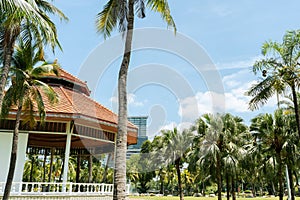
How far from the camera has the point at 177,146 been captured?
3192 cm

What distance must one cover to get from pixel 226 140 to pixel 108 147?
1075cm

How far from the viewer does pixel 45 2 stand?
39.7ft

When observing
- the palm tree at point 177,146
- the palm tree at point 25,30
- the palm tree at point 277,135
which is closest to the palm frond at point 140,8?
the palm tree at point 25,30

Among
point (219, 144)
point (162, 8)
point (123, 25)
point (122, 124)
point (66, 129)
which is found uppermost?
point (162, 8)

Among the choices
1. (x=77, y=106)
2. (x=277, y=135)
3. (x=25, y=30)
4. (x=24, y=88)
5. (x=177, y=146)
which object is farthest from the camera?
(x=177, y=146)

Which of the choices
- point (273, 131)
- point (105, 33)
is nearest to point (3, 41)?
point (105, 33)

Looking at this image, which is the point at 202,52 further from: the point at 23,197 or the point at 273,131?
the point at 23,197

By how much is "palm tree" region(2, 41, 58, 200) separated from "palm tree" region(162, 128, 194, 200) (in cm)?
2021

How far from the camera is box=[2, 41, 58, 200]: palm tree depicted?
12406 millimetres

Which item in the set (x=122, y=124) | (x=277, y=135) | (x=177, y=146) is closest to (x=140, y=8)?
(x=122, y=124)

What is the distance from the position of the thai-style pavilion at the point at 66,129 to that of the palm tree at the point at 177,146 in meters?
12.3

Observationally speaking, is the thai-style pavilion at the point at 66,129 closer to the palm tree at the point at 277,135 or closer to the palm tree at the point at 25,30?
the palm tree at the point at 25,30

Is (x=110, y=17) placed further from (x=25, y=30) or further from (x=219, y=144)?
(x=219, y=144)

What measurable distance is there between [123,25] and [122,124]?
390 centimetres
